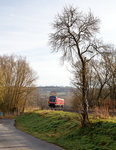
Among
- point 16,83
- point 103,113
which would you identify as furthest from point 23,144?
point 16,83

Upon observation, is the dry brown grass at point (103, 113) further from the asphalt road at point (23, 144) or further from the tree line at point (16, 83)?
the tree line at point (16, 83)

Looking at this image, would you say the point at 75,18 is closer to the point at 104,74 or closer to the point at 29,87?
the point at 104,74

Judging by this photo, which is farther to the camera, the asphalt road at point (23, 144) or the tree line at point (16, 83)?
the tree line at point (16, 83)

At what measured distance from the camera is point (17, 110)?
47469 millimetres

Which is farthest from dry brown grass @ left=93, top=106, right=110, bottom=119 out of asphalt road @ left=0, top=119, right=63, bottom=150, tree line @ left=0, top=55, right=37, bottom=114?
tree line @ left=0, top=55, right=37, bottom=114

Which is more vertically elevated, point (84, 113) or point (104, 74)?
point (104, 74)

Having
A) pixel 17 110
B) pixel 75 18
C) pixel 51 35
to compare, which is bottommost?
pixel 17 110

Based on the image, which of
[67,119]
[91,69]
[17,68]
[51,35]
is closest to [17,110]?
[17,68]

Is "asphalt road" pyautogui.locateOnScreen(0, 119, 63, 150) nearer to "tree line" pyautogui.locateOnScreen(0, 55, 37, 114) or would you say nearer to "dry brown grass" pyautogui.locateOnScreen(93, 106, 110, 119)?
"dry brown grass" pyautogui.locateOnScreen(93, 106, 110, 119)

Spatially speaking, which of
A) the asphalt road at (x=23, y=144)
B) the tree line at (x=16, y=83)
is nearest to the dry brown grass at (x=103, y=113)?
the asphalt road at (x=23, y=144)

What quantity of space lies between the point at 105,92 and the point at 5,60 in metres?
25.1

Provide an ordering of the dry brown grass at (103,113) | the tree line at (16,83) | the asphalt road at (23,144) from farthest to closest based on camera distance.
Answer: the tree line at (16,83) → the dry brown grass at (103,113) → the asphalt road at (23,144)

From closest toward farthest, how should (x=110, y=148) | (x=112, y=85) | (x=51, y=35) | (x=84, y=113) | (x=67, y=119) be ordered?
(x=110, y=148), (x=84, y=113), (x=51, y=35), (x=67, y=119), (x=112, y=85)

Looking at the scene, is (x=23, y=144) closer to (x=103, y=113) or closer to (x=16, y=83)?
(x=103, y=113)
